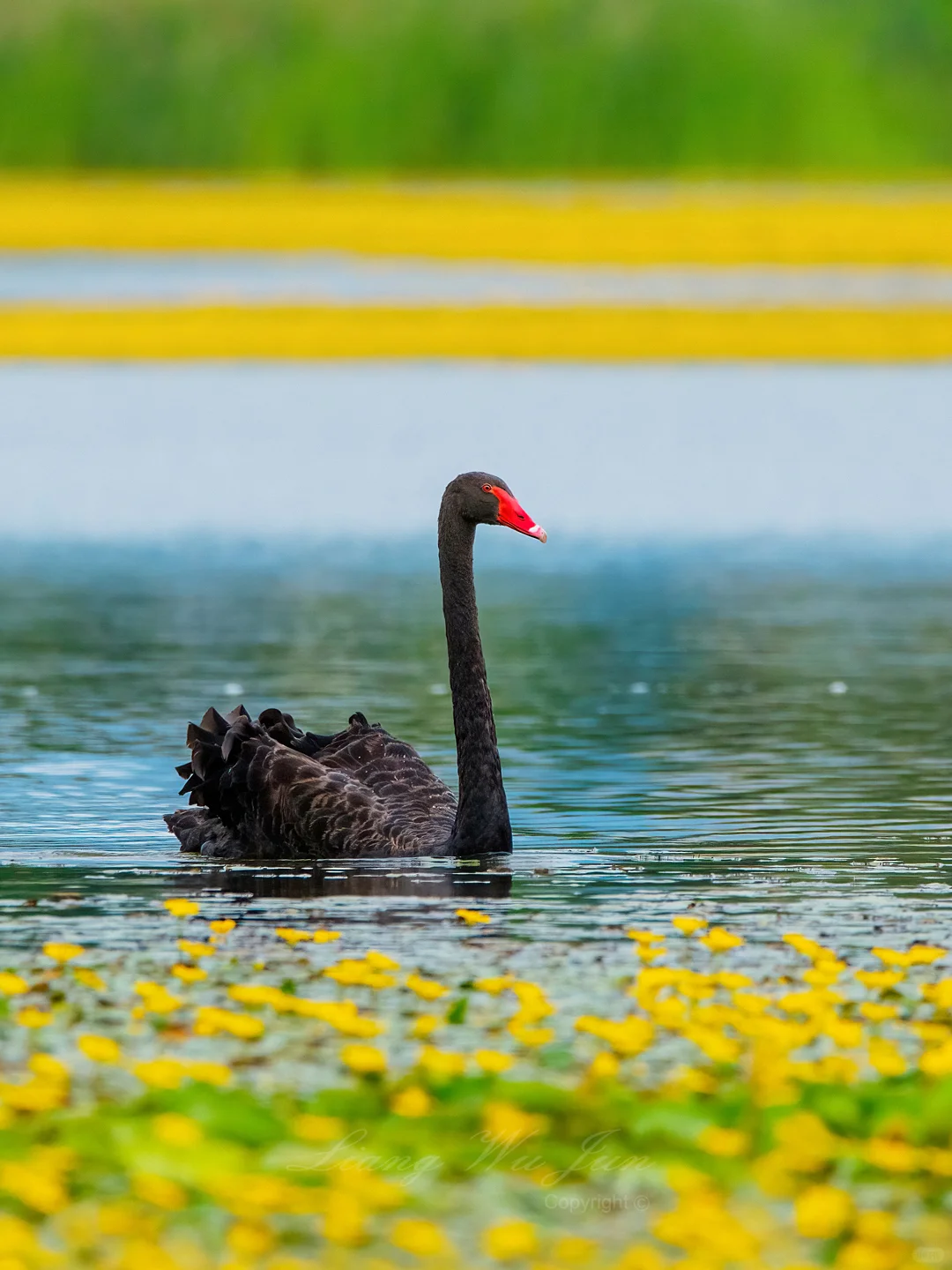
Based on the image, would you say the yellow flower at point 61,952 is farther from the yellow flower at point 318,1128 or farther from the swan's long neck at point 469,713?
the swan's long neck at point 469,713

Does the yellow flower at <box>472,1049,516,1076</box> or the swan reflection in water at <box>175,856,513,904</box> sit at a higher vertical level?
the swan reflection in water at <box>175,856,513,904</box>

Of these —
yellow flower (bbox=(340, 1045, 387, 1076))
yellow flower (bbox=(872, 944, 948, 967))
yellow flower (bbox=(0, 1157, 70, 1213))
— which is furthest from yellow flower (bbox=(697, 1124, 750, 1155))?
yellow flower (bbox=(872, 944, 948, 967))

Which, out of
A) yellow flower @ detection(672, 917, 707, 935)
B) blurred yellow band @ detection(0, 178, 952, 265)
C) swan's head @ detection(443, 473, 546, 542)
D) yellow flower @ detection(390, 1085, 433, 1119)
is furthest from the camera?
blurred yellow band @ detection(0, 178, 952, 265)

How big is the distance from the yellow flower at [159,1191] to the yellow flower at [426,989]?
1.22 m

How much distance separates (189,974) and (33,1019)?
507mm

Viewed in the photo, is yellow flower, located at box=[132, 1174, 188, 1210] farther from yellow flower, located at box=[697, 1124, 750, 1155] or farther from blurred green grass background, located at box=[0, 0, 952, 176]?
blurred green grass background, located at box=[0, 0, 952, 176]

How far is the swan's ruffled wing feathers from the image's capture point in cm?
834

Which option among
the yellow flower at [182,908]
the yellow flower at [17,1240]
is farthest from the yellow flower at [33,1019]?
the yellow flower at [17,1240]

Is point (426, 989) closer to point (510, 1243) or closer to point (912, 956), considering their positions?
point (912, 956)

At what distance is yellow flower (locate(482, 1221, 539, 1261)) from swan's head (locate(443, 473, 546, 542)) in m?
4.10

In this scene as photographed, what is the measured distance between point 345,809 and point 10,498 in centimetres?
1418

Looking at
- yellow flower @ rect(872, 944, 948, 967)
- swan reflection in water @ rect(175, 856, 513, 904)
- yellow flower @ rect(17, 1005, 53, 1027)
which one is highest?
swan reflection in water @ rect(175, 856, 513, 904)

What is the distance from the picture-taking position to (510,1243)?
4.55 meters

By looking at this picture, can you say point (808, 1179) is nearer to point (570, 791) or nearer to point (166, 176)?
point (570, 791)
